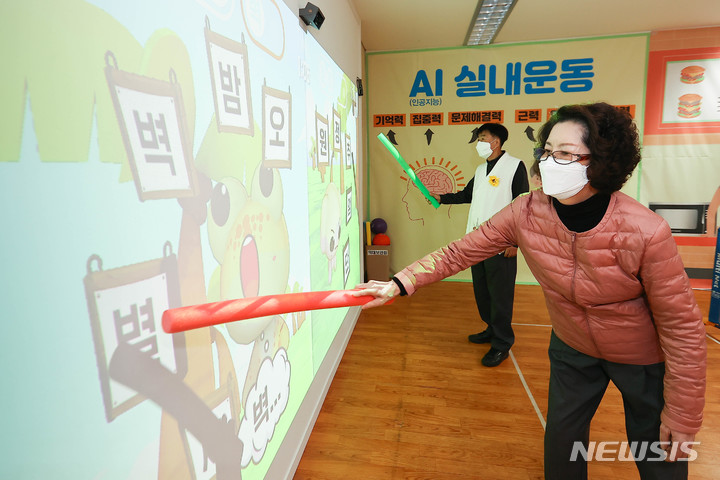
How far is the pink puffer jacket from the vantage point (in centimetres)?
103

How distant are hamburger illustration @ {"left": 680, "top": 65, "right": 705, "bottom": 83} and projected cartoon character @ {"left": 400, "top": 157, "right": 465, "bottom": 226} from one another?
8.30ft

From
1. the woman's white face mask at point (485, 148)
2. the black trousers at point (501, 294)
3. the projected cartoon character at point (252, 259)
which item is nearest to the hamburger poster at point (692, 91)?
the woman's white face mask at point (485, 148)

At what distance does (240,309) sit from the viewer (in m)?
0.85

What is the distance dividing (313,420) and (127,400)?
146cm

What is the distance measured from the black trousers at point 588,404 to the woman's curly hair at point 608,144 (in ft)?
1.84

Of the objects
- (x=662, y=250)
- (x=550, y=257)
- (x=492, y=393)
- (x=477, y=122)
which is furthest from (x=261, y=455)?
(x=477, y=122)

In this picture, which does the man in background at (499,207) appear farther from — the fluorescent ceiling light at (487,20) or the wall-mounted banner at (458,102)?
the wall-mounted banner at (458,102)

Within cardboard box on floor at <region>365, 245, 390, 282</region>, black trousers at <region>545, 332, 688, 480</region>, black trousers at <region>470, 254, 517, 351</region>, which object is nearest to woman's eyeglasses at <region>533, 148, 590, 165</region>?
black trousers at <region>545, 332, 688, 480</region>

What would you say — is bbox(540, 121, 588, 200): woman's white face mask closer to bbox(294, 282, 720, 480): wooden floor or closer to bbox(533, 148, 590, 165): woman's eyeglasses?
bbox(533, 148, 590, 165): woman's eyeglasses

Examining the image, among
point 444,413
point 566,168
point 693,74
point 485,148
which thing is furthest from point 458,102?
point 566,168

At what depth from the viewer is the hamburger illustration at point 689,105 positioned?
4160mm

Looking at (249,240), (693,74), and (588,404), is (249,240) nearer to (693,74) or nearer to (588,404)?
(588,404)

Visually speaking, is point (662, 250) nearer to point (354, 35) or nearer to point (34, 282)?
point (34, 282)

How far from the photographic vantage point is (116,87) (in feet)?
2.14
